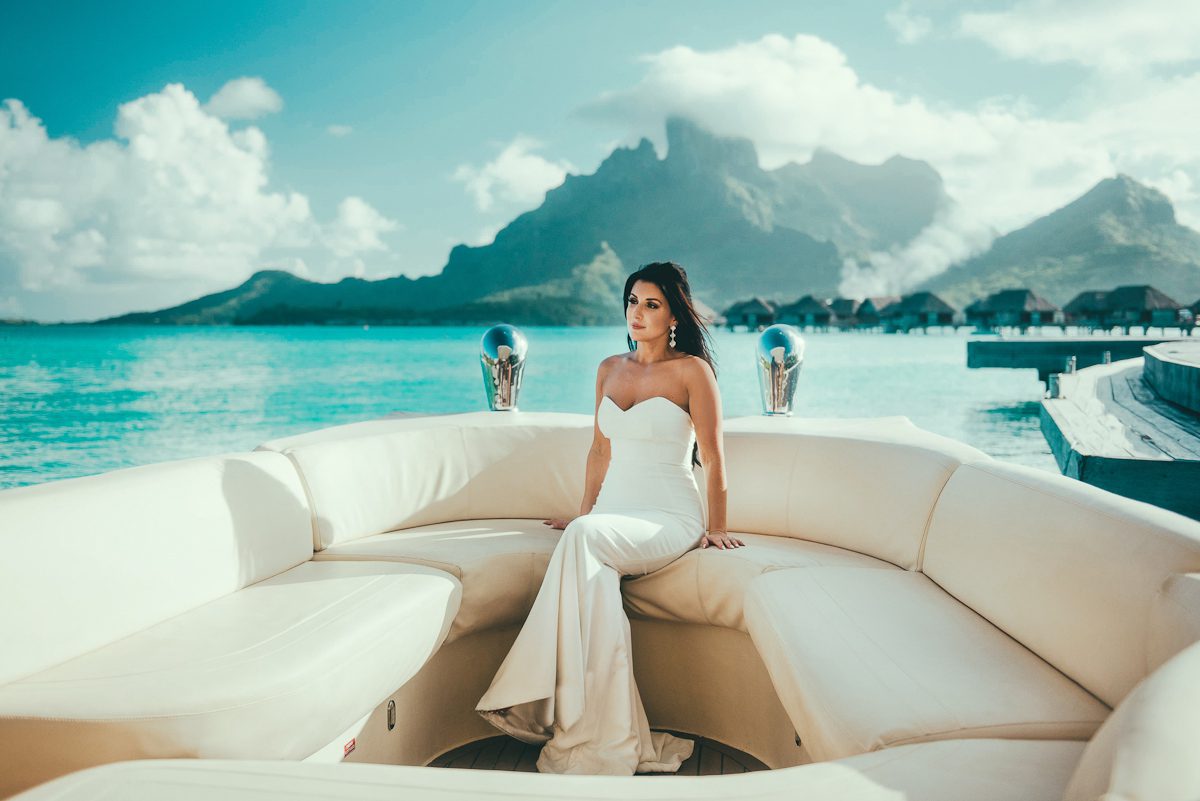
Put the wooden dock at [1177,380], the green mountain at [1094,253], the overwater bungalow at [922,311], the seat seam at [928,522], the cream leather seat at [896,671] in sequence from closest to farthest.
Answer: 1. the cream leather seat at [896,671]
2. the seat seam at [928,522]
3. the wooden dock at [1177,380]
4. the overwater bungalow at [922,311]
5. the green mountain at [1094,253]

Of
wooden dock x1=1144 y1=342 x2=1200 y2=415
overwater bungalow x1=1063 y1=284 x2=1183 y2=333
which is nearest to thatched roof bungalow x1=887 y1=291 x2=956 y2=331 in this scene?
overwater bungalow x1=1063 y1=284 x2=1183 y2=333

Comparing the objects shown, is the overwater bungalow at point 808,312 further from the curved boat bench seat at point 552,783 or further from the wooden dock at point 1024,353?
the curved boat bench seat at point 552,783

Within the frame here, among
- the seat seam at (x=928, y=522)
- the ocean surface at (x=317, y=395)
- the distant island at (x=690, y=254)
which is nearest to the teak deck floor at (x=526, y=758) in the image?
the seat seam at (x=928, y=522)

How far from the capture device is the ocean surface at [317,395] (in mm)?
16344

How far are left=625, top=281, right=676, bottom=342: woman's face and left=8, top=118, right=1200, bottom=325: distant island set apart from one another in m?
70.4

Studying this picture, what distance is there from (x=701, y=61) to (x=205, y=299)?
57276 mm

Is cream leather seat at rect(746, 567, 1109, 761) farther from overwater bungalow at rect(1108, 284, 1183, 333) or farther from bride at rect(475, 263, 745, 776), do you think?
overwater bungalow at rect(1108, 284, 1183, 333)

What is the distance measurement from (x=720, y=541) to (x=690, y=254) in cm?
7973

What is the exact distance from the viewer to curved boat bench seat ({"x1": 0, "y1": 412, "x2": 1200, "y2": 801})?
1.43 m

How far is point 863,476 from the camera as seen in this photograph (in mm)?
2676

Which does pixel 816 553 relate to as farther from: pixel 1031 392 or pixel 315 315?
pixel 315 315

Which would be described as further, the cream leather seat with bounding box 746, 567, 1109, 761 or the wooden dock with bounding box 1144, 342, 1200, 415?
the wooden dock with bounding box 1144, 342, 1200, 415

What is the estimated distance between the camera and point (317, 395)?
1050 inches

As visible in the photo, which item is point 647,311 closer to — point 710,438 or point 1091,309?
point 710,438
